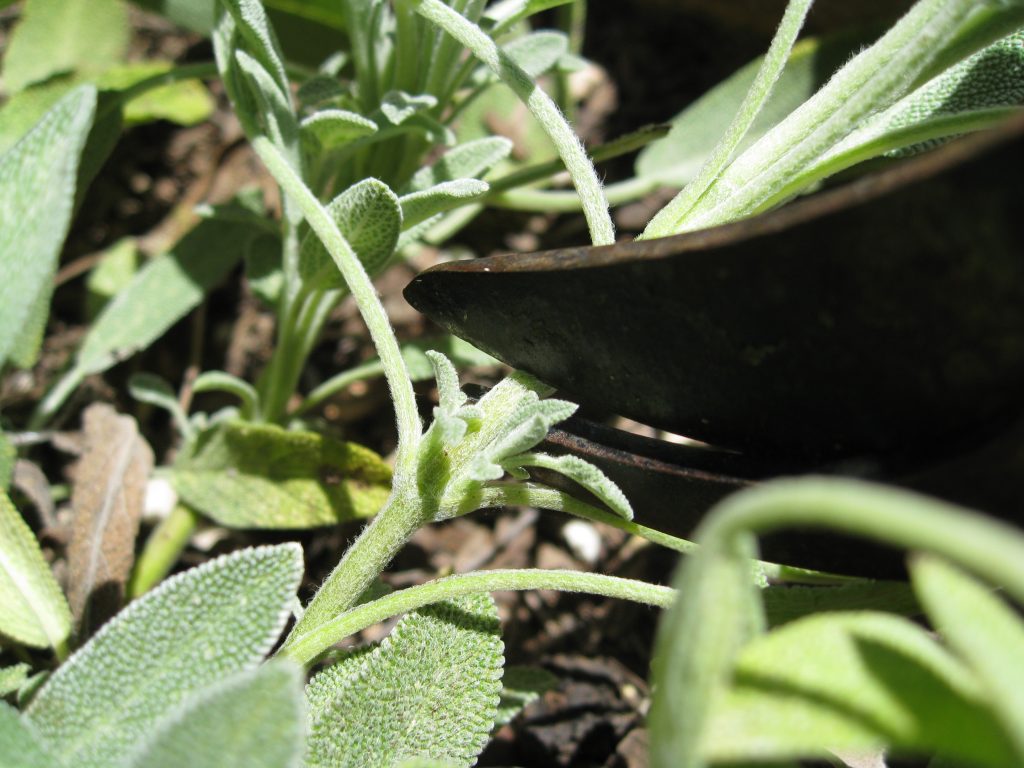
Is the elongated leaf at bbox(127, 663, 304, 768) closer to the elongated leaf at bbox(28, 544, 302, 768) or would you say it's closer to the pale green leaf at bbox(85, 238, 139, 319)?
the elongated leaf at bbox(28, 544, 302, 768)

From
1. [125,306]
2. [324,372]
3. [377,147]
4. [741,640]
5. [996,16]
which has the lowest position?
[324,372]

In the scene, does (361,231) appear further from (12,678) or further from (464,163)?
(12,678)

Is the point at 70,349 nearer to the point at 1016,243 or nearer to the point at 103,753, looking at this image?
the point at 103,753

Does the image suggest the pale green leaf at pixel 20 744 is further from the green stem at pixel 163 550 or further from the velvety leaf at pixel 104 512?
the green stem at pixel 163 550

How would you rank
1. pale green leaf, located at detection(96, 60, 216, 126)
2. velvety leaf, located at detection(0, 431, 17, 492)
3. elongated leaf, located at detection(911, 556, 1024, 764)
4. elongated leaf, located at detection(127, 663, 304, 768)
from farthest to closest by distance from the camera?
1. pale green leaf, located at detection(96, 60, 216, 126)
2. velvety leaf, located at detection(0, 431, 17, 492)
3. elongated leaf, located at detection(127, 663, 304, 768)
4. elongated leaf, located at detection(911, 556, 1024, 764)

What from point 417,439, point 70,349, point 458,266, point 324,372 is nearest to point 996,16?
point 458,266

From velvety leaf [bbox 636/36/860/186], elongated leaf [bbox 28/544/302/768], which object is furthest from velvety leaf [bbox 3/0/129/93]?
elongated leaf [bbox 28/544/302/768]
